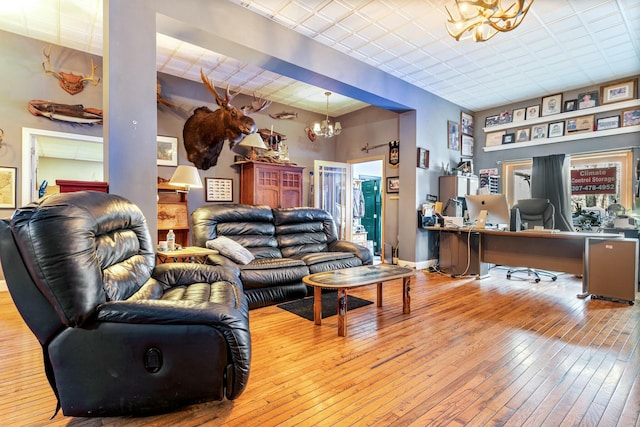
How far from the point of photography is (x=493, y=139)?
6.21 metres

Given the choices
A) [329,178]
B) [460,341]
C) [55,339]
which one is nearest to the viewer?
[55,339]

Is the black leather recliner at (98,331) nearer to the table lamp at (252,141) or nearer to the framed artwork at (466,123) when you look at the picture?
the table lamp at (252,141)

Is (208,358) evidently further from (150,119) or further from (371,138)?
(371,138)

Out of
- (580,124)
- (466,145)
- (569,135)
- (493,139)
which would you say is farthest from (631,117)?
(466,145)

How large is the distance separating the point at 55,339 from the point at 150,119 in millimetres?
1940

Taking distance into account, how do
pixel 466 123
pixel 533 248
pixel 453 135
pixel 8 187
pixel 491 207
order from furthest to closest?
pixel 466 123 < pixel 453 135 < pixel 491 207 < pixel 533 248 < pixel 8 187

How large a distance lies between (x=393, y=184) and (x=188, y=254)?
3.99 metres

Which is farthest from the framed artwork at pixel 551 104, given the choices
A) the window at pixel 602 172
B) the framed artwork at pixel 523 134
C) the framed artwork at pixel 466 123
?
the framed artwork at pixel 466 123

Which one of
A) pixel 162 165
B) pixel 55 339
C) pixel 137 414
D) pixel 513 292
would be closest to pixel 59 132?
pixel 162 165

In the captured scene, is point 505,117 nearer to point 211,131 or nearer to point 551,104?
point 551,104

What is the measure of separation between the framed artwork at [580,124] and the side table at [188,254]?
601 centimetres

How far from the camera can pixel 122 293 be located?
1.81 m

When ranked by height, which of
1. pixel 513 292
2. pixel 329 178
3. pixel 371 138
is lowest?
pixel 513 292

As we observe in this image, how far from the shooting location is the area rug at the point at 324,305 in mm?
3127
